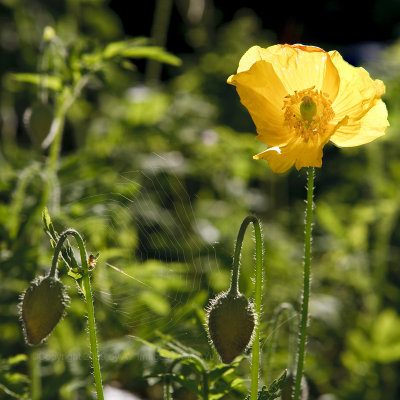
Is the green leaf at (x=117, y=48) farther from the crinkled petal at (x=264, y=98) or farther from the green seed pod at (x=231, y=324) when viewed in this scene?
the green seed pod at (x=231, y=324)

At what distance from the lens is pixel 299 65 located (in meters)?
1.14

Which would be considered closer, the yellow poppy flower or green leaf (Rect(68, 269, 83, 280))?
green leaf (Rect(68, 269, 83, 280))

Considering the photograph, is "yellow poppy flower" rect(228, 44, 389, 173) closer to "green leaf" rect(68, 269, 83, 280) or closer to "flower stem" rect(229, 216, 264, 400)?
"flower stem" rect(229, 216, 264, 400)

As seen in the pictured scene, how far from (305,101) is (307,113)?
0.08ft

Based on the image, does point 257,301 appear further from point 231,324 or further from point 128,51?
point 128,51

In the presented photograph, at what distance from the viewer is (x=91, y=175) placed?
1936 millimetres

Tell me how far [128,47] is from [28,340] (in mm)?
849

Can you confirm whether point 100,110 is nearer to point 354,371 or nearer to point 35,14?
point 35,14

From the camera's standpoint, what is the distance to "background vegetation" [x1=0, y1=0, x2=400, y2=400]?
160cm

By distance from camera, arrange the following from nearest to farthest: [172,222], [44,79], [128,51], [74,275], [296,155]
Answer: [74,275] → [296,155] → [128,51] → [44,79] → [172,222]

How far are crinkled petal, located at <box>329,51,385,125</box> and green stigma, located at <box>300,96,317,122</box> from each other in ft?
0.16

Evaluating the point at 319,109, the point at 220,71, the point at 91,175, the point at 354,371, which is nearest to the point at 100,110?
the point at 220,71

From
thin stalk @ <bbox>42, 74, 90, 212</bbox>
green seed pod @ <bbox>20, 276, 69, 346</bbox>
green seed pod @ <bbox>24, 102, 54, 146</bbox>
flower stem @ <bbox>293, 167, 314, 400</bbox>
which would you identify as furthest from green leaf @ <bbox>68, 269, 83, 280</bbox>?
green seed pod @ <bbox>24, 102, 54, 146</bbox>

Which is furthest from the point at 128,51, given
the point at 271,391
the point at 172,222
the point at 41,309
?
the point at 172,222
